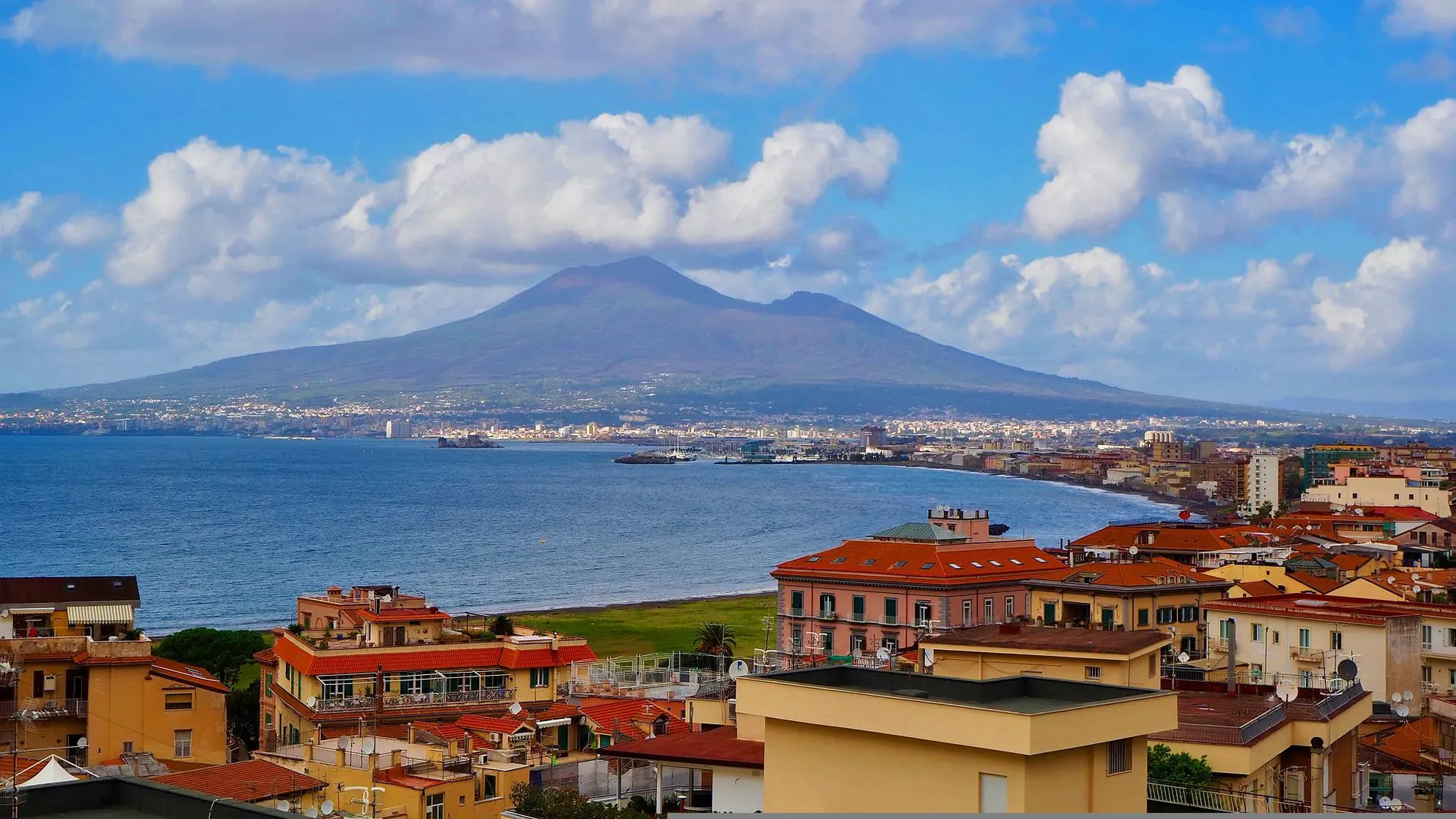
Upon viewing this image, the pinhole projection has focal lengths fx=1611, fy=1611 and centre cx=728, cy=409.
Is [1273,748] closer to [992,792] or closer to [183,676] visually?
[992,792]

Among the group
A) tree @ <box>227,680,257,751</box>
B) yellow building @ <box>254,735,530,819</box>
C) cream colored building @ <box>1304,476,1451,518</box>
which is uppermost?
cream colored building @ <box>1304,476,1451,518</box>

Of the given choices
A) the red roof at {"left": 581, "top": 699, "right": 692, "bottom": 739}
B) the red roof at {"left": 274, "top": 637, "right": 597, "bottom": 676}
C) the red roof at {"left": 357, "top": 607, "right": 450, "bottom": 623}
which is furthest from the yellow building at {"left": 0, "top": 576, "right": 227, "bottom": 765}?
the red roof at {"left": 581, "top": 699, "right": 692, "bottom": 739}

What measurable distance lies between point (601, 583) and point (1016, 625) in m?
73.6

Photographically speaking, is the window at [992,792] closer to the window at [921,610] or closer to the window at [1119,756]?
the window at [1119,756]

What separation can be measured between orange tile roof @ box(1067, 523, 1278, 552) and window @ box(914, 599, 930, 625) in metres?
13.7

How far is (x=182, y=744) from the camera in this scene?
2703 cm

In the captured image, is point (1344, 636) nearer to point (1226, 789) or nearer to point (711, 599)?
point (1226, 789)

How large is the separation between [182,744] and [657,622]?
43.2 m

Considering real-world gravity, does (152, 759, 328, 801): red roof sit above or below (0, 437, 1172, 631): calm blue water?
above

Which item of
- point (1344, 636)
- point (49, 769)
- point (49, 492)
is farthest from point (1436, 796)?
point (49, 492)

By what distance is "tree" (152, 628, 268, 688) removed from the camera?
42.7m

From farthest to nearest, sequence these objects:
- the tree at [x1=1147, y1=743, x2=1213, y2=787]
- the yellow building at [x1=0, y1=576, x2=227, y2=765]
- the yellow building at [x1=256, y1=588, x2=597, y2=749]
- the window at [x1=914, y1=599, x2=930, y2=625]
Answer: the window at [x1=914, y1=599, x2=930, y2=625]
the yellow building at [x1=256, y1=588, x2=597, y2=749]
the yellow building at [x1=0, y1=576, x2=227, y2=765]
the tree at [x1=1147, y1=743, x2=1213, y2=787]

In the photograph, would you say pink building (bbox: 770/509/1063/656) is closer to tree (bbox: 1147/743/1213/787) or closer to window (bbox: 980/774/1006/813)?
tree (bbox: 1147/743/1213/787)

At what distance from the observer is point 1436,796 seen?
18.1 meters
